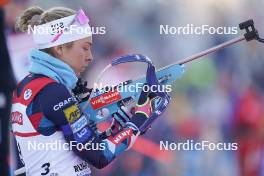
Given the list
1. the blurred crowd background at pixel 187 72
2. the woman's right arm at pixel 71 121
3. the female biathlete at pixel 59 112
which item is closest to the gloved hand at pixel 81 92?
the female biathlete at pixel 59 112

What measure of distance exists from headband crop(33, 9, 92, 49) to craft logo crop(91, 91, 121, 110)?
0.95 ft

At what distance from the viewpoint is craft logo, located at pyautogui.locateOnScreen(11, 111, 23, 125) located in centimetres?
192

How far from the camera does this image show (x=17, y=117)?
1.94 m

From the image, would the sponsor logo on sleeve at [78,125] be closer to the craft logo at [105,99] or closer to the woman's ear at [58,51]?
the woman's ear at [58,51]

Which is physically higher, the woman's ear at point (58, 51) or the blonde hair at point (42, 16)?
the blonde hair at point (42, 16)

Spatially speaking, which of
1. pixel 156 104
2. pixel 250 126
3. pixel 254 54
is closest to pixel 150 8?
pixel 254 54

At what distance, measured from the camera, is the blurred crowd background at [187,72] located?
2.90m

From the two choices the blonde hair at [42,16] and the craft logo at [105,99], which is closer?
the blonde hair at [42,16]

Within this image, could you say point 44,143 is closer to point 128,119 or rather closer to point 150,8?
point 128,119

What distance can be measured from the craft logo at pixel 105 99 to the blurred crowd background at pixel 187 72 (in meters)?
0.56

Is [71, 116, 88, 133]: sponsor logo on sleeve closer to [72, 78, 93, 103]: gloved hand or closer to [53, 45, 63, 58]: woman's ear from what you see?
[53, 45, 63, 58]: woman's ear

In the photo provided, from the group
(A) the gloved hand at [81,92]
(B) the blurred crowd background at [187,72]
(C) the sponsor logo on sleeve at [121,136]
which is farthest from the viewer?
(B) the blurred crowd background at [187,72]

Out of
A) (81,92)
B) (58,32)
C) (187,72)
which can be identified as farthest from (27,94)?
(187,72)

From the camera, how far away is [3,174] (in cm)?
176
